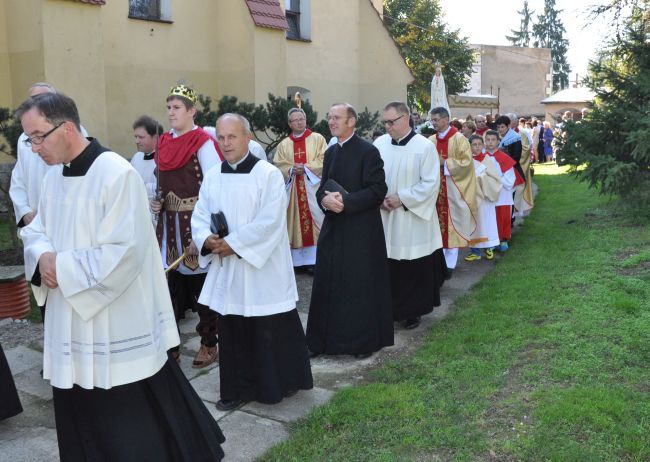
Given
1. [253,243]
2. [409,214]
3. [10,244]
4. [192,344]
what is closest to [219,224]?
[253,243]

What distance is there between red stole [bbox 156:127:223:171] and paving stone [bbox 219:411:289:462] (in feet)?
6.50

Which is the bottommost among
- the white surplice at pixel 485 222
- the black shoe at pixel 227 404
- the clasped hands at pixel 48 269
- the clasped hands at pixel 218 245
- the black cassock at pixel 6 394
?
the black shoe at pixel 227 404

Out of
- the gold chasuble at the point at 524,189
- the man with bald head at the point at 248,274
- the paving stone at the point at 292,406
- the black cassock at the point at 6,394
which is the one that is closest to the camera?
the black cassock at the point at 6,394

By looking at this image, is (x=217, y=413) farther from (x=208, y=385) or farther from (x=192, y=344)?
(x=192, y=344)

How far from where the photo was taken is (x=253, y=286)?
4.55 metres

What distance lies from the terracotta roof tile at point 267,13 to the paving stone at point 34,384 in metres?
8.86

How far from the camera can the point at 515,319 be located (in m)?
6.58

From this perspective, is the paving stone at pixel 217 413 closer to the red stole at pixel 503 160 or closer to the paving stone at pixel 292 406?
the paving stone at pixel 292 406

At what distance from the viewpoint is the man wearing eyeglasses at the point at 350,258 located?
5660 mm

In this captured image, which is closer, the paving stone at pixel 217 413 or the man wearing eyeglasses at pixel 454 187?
the paving stone at pixel 217 413

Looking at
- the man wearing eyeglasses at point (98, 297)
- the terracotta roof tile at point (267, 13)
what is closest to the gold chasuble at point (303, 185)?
the terracotta roof tile at point (267, 13)

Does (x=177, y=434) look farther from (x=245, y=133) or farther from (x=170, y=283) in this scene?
(x=170, y=283)

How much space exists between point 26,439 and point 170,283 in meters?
1.74

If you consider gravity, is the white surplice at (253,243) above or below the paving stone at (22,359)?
above
